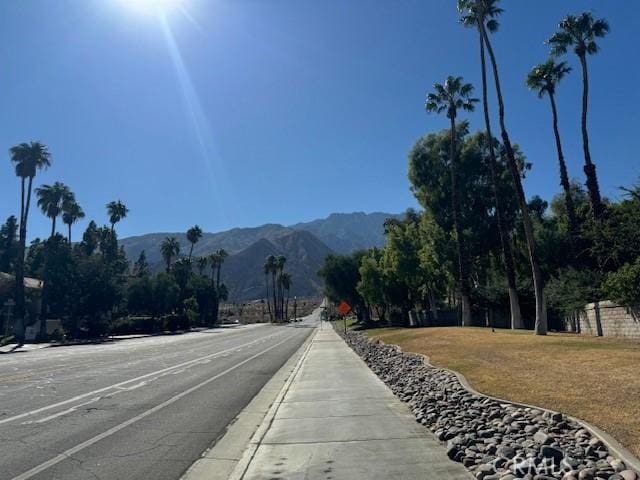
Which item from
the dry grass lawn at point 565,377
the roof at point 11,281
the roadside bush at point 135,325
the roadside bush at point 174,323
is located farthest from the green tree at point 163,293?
the dry grass lawn at point 565,377

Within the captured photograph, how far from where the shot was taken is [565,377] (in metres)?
12.2

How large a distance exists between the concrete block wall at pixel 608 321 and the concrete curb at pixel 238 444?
1900cm

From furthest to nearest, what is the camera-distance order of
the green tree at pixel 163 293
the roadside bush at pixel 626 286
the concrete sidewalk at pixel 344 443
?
the green tree at pixel 163 293 → the roadside bush at pixel 626 286 → the concrete sidewalk at pixel 344 443

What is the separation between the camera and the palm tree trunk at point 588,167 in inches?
1301

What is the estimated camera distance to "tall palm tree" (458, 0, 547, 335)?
28812mm

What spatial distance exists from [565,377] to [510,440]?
5.46 meters

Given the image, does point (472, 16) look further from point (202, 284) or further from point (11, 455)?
point (202, 284)

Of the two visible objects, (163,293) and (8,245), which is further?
(8,245)

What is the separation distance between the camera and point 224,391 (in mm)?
15477

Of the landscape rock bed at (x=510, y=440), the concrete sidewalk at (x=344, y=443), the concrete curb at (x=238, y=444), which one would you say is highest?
the landscape rock bed at (x=510, y=440)

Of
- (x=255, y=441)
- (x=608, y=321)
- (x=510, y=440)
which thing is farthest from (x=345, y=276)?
(x=510, y=440)

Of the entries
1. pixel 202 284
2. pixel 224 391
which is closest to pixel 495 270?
pixel 224 391

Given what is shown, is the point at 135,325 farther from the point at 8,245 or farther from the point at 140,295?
the point at 8,245

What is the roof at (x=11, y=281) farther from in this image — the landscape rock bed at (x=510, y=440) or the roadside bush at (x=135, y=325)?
the landscape rock bed at (x=510, y=440)
